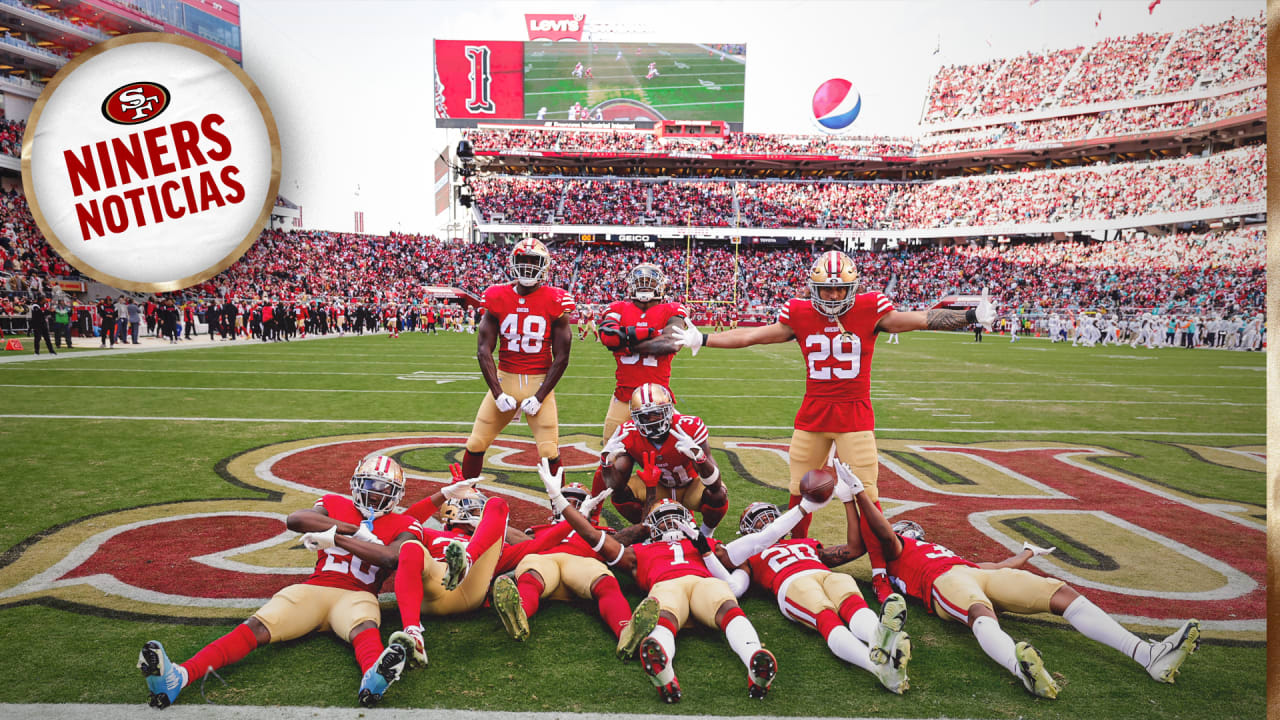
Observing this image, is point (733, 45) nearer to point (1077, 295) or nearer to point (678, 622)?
point (1077, 295)

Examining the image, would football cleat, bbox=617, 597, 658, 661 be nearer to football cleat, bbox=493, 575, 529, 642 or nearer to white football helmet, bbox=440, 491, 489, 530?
football cleat, bbox=493, 575, 529, 642

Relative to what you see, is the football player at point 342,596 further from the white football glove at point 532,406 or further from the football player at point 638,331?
the football player at point 638,331

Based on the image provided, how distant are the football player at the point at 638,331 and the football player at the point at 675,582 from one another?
182cm

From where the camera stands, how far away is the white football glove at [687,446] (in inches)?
186

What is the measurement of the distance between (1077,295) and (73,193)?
4767 centimetres

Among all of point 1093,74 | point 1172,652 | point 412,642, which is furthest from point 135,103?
A: point 1093,74

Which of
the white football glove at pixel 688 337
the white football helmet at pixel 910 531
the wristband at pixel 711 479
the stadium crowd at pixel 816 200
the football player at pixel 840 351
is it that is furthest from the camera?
the stadium crowd at pixel 816 200

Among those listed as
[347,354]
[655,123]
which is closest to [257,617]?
[347,354]

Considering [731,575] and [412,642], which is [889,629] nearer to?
[731,575]

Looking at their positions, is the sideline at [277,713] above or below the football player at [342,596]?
below

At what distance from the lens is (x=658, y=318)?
6348 mm

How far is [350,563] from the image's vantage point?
3848 mm

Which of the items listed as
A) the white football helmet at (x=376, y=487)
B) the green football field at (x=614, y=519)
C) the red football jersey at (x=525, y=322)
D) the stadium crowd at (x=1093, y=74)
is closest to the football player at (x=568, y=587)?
the green football field at (x=614, y=519)

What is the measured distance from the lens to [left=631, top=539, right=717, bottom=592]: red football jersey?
4.05 metres
